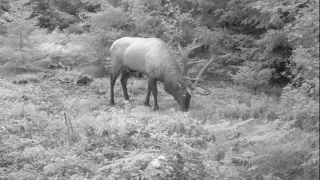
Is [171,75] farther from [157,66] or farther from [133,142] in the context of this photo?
[133,142]

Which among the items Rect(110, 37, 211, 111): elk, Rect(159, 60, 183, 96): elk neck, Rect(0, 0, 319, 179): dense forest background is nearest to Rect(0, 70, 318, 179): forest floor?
Rect(110, 37, 211, 111): elk

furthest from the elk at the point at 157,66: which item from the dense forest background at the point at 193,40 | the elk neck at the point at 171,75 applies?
the dense forest background at the point at 193,40

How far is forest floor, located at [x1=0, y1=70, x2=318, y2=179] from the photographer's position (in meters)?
5.93

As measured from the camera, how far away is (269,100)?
40.7 ft

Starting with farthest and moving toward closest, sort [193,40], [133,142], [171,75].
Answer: [193,40] < [171,75] < [133,142]

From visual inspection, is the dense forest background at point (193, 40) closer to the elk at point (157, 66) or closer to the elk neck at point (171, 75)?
the elk at point (157, 66)

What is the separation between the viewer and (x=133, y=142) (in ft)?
25.0

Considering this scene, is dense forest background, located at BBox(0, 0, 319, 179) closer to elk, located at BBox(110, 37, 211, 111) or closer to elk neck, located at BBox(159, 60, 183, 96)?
elk, located at BBox(110, 37, 211, 111)

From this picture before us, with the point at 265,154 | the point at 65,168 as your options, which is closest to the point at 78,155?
the point at 65,168

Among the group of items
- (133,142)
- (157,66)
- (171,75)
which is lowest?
(171,75)

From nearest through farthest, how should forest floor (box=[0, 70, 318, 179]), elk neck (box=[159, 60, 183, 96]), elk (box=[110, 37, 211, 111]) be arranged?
forest floor (box=[0, 70, 318, 179])
elk (box=[110, 37, 211, 111])
elk neck (box=[159, 60, 183, 96])

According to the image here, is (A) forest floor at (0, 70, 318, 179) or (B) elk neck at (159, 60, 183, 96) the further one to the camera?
(B) elk neck at (159, 60, 183, 96)

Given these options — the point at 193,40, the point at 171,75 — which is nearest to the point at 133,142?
the point at 171,75

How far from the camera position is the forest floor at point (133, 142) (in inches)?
234
